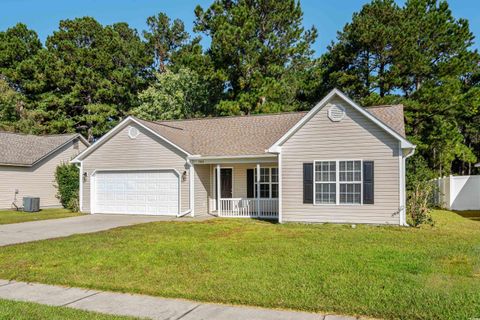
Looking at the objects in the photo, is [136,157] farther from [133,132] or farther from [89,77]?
[89,77]

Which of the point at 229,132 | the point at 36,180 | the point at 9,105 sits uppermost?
the point at 9,105

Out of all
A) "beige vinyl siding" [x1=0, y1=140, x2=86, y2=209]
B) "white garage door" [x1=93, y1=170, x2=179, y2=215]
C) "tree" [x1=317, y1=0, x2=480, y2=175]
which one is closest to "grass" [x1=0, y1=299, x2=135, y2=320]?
"white garage door" [x1=93, y1=170, x2=179, y2=215]

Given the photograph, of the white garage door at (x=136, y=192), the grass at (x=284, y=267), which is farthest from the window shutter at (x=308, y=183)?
the white garage door at (x=136, y=192)

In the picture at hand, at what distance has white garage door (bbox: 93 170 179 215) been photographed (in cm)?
1813

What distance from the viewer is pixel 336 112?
1458 centimetres

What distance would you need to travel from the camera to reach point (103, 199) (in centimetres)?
1947

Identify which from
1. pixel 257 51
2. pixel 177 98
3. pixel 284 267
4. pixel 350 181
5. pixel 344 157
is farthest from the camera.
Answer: pixel 177 98

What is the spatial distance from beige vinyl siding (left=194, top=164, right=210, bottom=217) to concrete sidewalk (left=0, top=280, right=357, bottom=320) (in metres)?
11.2

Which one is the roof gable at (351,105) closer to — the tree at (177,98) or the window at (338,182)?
the window at (338,182)

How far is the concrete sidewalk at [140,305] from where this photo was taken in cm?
530

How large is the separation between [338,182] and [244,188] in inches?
206

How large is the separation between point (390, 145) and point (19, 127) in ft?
109

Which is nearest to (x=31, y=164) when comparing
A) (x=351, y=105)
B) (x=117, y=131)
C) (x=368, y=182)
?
(x=117, y=131)

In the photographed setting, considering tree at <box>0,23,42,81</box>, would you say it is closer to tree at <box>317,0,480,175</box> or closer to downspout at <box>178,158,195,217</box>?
downspout at <box>178,158,195,217</box>
